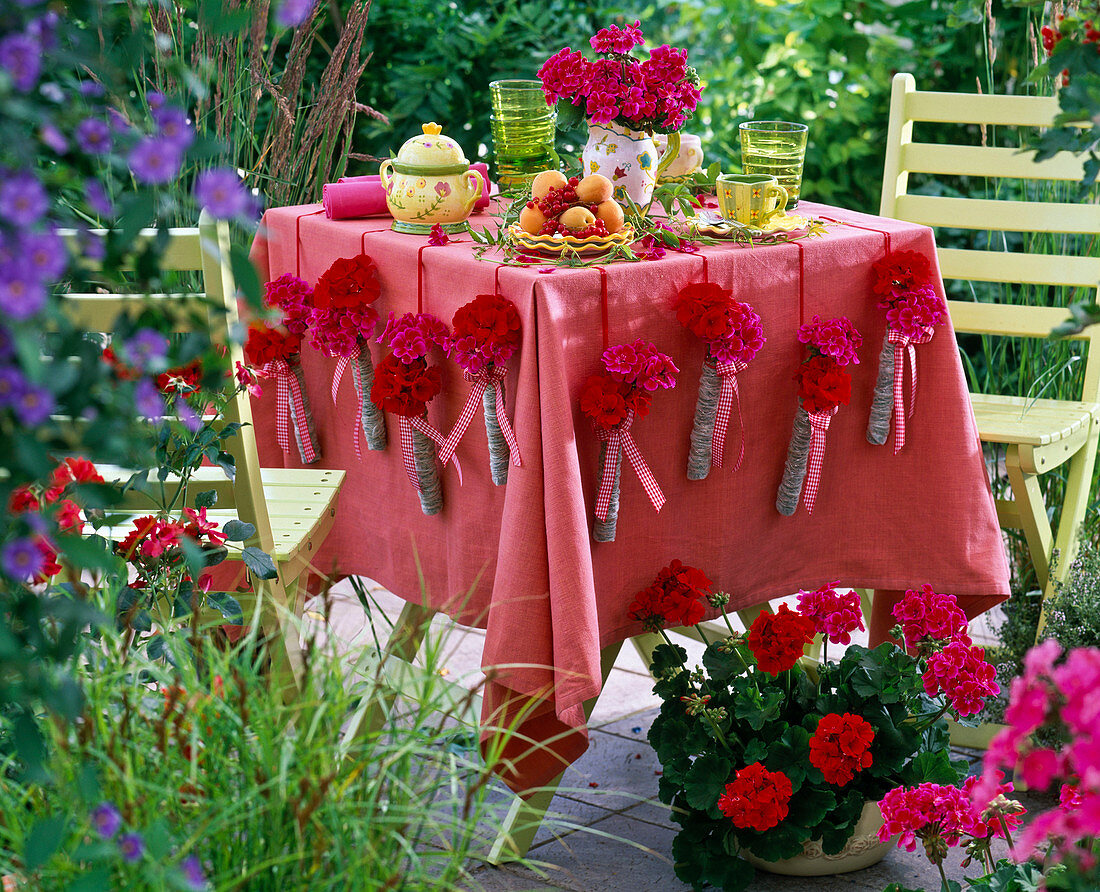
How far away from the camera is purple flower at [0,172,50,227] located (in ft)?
2.53

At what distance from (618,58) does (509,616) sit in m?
0.94

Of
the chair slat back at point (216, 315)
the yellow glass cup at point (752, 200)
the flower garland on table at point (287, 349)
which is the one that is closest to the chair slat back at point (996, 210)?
the yellow glass cup at point (752, 200)

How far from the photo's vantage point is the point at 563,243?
186 centimetres

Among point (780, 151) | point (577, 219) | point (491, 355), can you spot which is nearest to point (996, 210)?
point (780, 151)

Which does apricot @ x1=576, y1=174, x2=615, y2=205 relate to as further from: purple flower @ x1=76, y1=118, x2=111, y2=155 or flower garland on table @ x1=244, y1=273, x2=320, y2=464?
purple flower @ x1=76, y1=118, x2=111, y2=155

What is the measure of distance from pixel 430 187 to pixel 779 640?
913 mm

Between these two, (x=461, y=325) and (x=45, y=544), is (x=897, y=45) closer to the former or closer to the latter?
(x=461, y=325)

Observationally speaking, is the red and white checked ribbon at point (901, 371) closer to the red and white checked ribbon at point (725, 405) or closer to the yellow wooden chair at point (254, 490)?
the red and white checked ribbon at point (725, 405)

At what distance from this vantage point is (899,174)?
9.21 ft

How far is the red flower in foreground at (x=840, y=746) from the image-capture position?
181cm

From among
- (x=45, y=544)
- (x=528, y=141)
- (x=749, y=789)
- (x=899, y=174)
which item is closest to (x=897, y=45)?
(x=899, y=174)

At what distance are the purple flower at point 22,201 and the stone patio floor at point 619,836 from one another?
101 cm

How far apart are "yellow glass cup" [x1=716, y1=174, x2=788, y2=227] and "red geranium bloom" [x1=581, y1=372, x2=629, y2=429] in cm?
45

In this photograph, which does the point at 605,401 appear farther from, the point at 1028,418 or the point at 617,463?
the point at 1028,418
